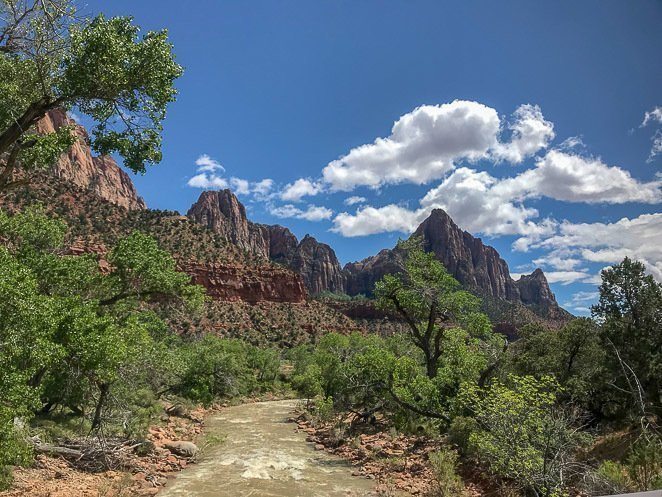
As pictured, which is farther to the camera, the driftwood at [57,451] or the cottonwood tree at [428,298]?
the cottonwood tree at [428,298]

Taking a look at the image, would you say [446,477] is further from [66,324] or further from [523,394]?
[66,324]

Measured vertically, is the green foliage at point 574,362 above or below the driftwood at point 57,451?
above

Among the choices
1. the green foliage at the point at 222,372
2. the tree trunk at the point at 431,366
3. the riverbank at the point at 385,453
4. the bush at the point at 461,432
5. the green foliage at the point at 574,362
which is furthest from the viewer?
the green foliage at the point at 222,372

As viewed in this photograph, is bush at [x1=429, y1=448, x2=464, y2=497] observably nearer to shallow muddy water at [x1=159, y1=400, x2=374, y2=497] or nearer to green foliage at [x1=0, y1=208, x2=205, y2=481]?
shallow muddy water at [x1=159, y1=400, x2=374, y2=497]

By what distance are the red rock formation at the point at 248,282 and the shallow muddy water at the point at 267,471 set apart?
66.4m

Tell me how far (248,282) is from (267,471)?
8459cm

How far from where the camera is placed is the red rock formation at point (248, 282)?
3499 inches

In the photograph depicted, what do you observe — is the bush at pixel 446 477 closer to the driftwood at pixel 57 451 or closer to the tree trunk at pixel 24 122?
the driftwood at pixel 57 451

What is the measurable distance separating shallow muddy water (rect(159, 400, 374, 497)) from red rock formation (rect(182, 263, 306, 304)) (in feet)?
218

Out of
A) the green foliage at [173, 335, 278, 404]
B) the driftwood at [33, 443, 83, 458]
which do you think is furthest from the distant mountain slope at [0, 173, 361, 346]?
the driftwood at [33, 443, 83, 458]

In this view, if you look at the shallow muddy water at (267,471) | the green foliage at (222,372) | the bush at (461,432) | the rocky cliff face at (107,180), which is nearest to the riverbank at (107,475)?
the shallow muddy water at (267,471)

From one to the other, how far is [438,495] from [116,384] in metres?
12.4

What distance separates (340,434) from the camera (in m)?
21.4

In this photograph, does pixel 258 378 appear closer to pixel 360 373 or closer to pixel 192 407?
pixel 192 407
